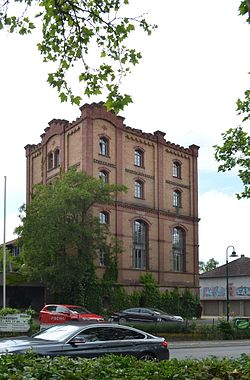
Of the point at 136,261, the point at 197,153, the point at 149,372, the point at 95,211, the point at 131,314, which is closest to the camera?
the point at 149,372

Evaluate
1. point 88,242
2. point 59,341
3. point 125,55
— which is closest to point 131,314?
point 88,242

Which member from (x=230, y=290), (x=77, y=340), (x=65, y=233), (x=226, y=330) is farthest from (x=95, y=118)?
(x=77, y=340)

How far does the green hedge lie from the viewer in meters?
6.65

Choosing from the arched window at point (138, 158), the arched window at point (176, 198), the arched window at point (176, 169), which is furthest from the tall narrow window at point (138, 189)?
the arched window at point (176, 169)

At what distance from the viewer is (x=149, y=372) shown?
7.09 meters

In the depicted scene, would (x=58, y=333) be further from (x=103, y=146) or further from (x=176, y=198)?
(x=176, y=198)

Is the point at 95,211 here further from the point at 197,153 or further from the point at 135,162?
the point at 197,153

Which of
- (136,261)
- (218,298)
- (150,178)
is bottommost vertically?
(218,298)

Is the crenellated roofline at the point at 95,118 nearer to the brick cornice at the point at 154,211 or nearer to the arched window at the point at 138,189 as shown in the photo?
the arched window at the point at 138,189

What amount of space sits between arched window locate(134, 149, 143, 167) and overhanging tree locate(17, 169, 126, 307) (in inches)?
425

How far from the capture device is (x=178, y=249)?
193ft

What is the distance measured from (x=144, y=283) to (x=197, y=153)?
17253 mm

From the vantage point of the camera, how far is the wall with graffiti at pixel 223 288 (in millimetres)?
76244

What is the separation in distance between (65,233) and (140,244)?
13635mm
